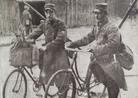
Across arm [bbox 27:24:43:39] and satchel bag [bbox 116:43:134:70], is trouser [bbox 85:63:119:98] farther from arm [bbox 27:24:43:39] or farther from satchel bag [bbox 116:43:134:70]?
arm [bbox 27:24:43:39]

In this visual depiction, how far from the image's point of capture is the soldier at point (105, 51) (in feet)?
11.7

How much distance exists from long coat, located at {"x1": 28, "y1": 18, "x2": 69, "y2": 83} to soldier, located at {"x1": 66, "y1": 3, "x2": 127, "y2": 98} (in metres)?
0.18

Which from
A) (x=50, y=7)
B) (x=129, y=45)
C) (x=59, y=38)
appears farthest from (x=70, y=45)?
(x=129, y=45)

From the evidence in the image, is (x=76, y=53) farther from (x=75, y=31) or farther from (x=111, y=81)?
(x=111, y=81)

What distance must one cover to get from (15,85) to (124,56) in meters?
1.89

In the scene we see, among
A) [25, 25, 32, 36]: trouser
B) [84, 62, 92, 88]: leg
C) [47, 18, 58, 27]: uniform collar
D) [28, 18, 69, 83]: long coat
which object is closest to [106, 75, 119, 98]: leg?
[84, 62, 92, 88]: leg

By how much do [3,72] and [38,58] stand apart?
0.67m

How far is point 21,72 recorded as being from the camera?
154 inches

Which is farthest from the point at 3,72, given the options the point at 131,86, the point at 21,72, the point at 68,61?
the point at 131,86

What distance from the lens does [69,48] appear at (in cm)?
375

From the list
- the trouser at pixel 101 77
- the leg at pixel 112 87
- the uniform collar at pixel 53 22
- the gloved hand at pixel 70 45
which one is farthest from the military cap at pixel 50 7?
the leg at pixel 112 87

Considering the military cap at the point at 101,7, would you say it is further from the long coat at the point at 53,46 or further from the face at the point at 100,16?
the long coat at the point at 53,46

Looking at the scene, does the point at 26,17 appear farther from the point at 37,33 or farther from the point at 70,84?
the point at 70,84

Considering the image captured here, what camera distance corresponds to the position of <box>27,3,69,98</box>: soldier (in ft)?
12.5
